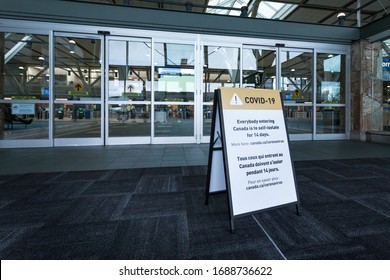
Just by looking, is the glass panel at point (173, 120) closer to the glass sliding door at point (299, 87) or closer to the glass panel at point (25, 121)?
the glass panel at point (25, 121)

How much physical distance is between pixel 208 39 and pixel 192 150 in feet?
11.0

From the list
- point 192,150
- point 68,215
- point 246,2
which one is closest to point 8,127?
point 192,150

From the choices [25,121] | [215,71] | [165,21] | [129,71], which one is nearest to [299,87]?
[215,71]

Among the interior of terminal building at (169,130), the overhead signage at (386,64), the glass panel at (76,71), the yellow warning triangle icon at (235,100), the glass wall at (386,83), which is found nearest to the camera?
the interior of terminal building at (169,130)

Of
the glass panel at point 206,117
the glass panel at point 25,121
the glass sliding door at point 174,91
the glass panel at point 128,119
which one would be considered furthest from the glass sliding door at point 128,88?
the glass panel at point 25,121

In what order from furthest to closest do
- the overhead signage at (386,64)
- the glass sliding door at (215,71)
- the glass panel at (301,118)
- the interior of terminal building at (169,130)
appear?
the glass panel at (301,118) < the overhead signage at (386,64) < the glass sliding door at (215,71) < the interior of terminal building at (169,130)

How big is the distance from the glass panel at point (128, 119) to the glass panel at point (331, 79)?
579 cm

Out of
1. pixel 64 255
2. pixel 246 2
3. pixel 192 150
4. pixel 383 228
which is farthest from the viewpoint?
pixel 246 2

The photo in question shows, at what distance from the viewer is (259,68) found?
25.5 feet

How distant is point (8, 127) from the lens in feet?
20.9

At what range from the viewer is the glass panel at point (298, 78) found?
7.69m

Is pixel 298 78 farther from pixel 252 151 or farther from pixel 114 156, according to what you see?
pixel 252 151

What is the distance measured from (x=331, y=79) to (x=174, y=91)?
5.46 meters

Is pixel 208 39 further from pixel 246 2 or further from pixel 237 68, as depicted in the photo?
pixel 246 2
